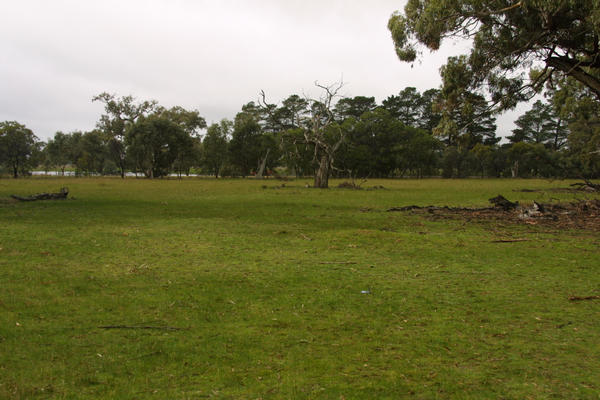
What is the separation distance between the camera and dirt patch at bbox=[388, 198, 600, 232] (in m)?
13.5

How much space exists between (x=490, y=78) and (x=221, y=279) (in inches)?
690

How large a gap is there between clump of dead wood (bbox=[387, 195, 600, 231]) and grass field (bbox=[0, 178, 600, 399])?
3802 mm

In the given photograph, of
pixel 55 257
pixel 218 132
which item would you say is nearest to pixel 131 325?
pixel 55 257

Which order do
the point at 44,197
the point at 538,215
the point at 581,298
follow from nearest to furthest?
Answer: the point at 581,298 → the point at 538,215 → the point at 44,197

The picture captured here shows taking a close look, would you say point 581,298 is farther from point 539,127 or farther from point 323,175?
point 539,127

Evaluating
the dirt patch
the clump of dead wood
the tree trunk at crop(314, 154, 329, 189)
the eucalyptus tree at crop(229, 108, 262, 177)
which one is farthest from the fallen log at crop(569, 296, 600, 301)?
the eucalyptus tree at crop(229, 108, 262, 177)

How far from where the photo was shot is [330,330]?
15.4ft

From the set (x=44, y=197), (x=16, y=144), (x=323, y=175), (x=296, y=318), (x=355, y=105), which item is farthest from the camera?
(x=355, y=105)

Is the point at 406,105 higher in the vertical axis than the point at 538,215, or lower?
higher

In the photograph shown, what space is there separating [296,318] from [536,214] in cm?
1293

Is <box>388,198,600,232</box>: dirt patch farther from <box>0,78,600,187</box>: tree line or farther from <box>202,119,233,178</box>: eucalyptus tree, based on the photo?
<box>202,119,233,178</box>: eucalyptus tree

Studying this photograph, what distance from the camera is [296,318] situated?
505 cm

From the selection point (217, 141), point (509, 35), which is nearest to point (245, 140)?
point (217, 141)

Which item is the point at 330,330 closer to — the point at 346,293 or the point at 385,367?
the point at 385,367
